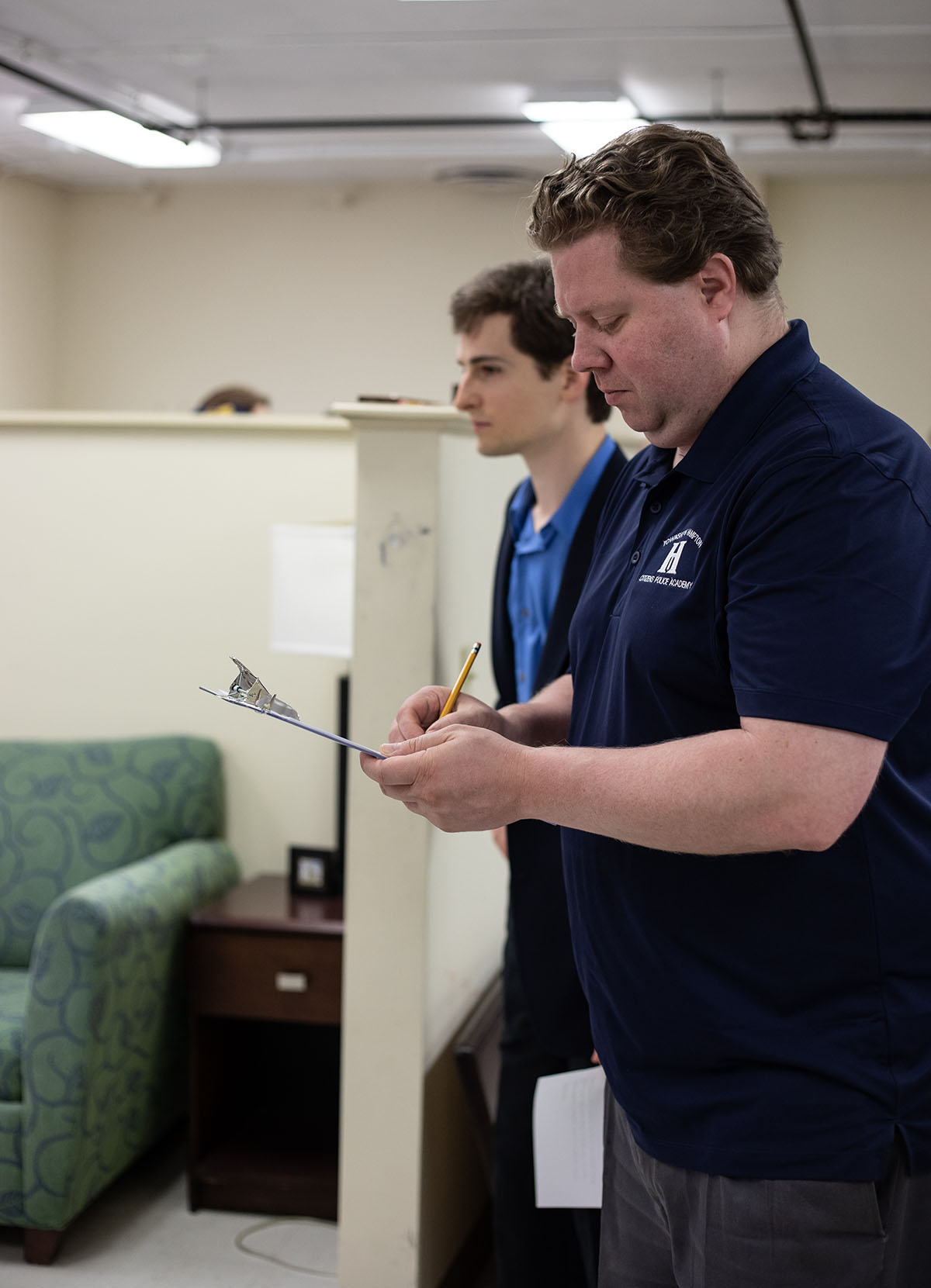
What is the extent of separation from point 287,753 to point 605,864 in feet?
7.03

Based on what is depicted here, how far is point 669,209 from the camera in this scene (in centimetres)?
102

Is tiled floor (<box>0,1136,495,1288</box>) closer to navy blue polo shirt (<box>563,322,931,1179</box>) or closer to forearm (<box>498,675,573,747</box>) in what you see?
forearm (<box>498,675,573,747</box>)

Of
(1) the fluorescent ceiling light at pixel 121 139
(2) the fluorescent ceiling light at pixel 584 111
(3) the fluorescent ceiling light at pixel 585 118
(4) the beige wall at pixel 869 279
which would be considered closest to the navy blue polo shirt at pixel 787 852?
(3) the fluorescent ceiling light at pixel 585 118

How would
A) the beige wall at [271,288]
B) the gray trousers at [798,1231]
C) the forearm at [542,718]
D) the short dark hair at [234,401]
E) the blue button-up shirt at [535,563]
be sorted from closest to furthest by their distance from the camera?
the gray trousers at [798,1231], the forearm at [542,718], the blue button-up shirt at [535,563], the short dark hair at [234,401], the beige wall at [271,288]

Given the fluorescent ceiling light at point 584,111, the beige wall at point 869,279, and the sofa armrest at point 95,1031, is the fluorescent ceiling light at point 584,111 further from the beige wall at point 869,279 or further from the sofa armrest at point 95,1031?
the sofa armrest at point 95,1031

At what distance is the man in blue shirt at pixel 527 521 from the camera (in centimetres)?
193

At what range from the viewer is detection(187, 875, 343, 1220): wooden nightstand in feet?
8.75

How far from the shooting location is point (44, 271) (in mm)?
8617

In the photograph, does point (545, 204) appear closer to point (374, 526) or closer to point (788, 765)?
point (788, 765)

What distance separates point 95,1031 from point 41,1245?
1.46 feet

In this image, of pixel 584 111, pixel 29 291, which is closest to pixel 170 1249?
pixel 584 111

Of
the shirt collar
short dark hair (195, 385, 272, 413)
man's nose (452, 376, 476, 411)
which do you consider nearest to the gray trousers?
the shirt collar

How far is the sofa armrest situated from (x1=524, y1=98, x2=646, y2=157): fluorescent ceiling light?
4.36m

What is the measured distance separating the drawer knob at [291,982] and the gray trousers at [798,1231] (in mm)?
1633
